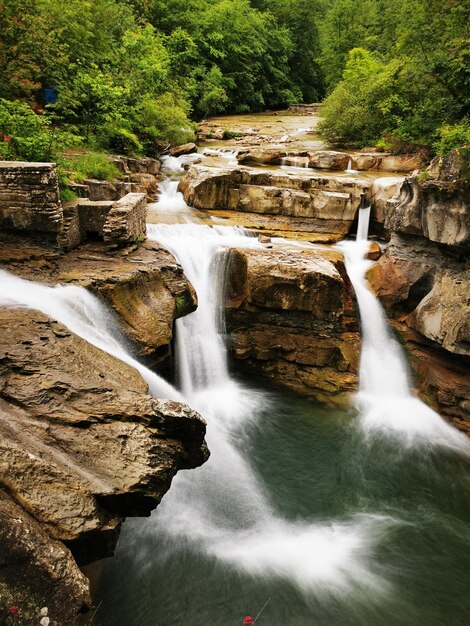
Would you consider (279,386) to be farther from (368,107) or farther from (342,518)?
(368,107)

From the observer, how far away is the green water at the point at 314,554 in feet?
14.0

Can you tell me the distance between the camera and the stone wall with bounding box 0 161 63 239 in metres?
6.01

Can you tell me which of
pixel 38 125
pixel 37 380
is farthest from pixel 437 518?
pixel 38 125

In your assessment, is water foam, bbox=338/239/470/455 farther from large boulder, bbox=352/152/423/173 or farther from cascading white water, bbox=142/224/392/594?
large boulder, bbox=352/152/423/173

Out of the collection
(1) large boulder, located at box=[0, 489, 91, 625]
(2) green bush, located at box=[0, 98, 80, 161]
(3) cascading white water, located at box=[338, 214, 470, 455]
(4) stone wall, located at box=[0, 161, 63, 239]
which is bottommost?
(3) cascading white water, located at box=[338, 214, 470, 455]

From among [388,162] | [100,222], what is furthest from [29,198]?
[388,162]

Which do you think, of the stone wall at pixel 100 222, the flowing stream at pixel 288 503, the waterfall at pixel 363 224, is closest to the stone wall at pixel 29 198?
the stone wall at pixel 100 222

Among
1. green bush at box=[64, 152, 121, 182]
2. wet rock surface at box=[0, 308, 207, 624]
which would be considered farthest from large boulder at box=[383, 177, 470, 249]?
green bush at box=[64, 152, 121, 182]

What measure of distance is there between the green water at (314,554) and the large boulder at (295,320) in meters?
1.45

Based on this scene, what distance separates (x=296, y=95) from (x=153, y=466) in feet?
116

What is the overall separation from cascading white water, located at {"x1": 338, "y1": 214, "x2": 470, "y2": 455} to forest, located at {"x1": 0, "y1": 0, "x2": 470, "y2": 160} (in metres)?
3.60

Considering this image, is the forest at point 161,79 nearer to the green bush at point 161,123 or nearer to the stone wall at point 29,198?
the green bush at point 161,123

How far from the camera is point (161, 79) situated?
15.6m

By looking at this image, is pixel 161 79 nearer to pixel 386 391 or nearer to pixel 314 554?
pixel 386 391
